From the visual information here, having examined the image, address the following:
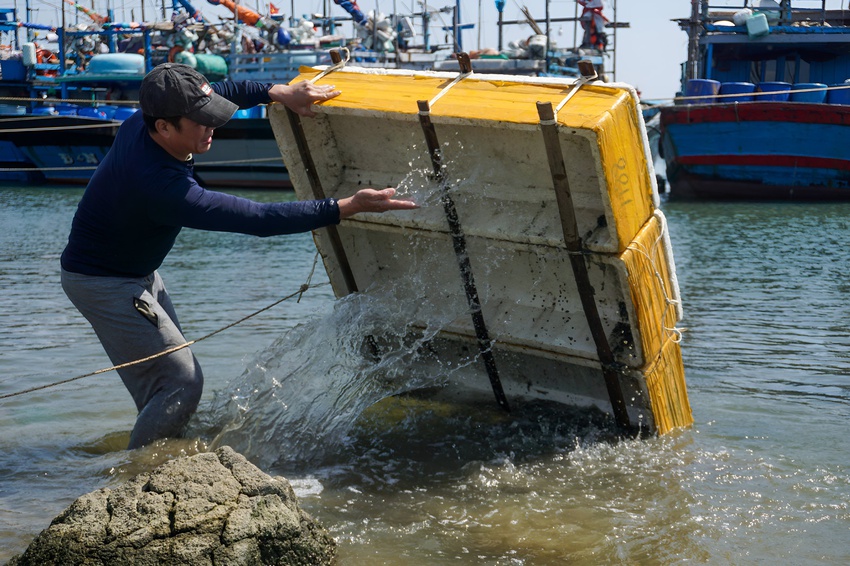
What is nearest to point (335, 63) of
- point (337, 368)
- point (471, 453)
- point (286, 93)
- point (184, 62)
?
point (286, 93)

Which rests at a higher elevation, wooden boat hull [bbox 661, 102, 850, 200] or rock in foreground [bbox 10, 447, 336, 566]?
rock in foreground [bbox 10, 447, 336, 566]

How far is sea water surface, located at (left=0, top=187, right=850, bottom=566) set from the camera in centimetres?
422

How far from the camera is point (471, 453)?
534 centimetres

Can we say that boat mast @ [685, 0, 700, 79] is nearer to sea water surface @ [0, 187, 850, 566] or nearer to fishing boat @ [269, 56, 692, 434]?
sea water surface @ [0, 187, 850, 566]

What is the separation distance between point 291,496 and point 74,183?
3110 centimetres

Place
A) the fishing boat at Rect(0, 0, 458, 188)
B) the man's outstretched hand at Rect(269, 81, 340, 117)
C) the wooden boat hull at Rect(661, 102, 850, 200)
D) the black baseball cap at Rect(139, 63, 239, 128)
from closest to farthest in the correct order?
the black baseball cap at Rect(139, 63, 239, 128), the man's outstretched hand at Rect(269, 81, 340, 117), the wooden boat hull at Rect(661, 102, 850, 200), the fishing boat at Rect(0, 0, 458, 188)

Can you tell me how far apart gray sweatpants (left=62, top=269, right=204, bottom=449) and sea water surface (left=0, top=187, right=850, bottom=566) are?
0.71ft

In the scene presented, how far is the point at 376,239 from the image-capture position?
226 inches

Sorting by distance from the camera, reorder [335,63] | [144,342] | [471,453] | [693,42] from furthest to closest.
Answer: [693,42]
[335,63]
[471,453]
[144,342]

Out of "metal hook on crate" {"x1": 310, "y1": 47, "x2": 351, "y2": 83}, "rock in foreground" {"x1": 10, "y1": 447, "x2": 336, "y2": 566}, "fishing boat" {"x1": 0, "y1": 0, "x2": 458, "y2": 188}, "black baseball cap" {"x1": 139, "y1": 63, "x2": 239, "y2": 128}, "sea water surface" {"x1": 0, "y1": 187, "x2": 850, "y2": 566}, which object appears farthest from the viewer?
"fishing boat" {"x1": 0, "y1": 0, "x2": 458, "y2": 188}

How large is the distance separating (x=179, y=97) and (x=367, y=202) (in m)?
0.94

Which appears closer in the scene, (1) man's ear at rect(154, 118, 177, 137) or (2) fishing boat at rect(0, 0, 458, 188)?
(1) man's ear at rect(154, 118, 177, 137)

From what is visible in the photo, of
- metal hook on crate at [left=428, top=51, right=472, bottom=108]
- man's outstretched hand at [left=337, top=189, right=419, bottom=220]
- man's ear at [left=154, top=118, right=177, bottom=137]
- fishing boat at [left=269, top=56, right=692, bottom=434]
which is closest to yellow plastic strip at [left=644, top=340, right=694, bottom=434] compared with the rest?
fishing boat at [left=269, top=56, right=692, bottom=434]

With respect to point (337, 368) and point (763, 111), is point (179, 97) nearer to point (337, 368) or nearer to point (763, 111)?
point (337, 368)
